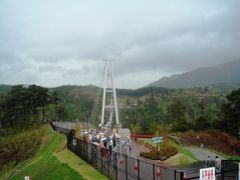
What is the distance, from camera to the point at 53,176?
2759cm

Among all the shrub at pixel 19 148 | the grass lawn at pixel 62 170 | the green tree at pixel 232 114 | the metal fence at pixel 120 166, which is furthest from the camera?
the green tree at pixel 232 114

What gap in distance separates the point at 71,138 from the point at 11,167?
13172mm

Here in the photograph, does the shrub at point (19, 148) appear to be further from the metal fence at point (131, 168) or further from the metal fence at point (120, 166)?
the metal fence at point (131, 168)

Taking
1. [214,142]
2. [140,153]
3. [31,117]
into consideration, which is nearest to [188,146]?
[214,142]

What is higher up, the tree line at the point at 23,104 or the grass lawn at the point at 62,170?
the tree line at the point at 23,104

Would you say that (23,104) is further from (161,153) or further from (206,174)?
(206,174)

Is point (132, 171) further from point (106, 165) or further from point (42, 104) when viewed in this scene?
point (42, 104)

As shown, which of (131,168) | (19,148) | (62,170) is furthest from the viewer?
(19,148)

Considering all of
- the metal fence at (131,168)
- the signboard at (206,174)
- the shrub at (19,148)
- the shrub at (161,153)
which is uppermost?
the signboard at (206,174)

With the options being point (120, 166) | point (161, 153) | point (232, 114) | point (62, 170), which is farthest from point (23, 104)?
point (120, 166)

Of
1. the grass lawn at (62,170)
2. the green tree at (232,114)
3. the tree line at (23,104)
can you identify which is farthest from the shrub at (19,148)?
the green tree at (232,114)

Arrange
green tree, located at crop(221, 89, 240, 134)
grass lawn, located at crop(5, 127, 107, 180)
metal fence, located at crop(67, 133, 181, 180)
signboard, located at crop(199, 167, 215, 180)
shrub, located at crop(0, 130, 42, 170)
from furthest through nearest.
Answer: green tree, located at crop(221, 89, 240, 134)
shrub, located at crop(0, 130, 42, 170)
grass lawn, located at crop(5, 127, 107, 180)
metal fence, located at crop(67, 133, 181, 180)
signboard, located at crop(199, 167, 215, 180)

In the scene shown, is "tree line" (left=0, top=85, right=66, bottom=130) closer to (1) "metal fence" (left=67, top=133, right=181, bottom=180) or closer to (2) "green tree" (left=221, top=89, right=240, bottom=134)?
(2) "green tree" (left=221, top=89, right=240, bottom=134)

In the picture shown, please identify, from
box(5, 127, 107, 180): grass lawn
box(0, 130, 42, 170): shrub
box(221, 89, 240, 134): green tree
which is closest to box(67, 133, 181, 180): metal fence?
box(5, 127, 107, 180): grass lawn
